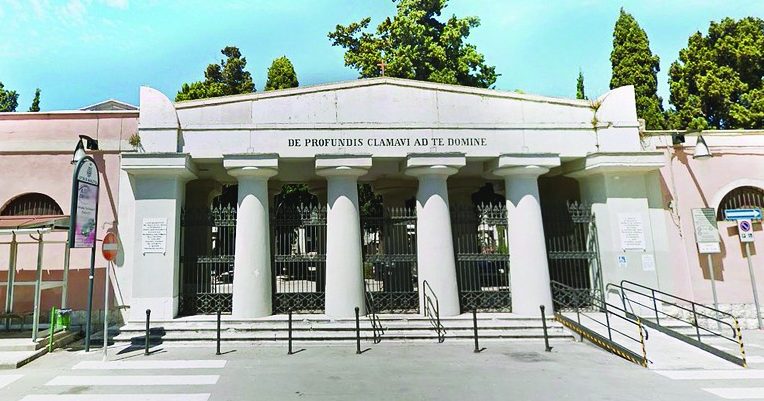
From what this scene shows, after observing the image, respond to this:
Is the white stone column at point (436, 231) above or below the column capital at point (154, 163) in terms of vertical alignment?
below

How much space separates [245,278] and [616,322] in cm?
952

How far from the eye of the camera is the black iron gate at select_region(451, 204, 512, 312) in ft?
39.0

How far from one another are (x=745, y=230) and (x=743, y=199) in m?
1.37

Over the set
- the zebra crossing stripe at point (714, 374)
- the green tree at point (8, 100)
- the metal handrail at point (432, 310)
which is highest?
the green tree at point (8, 100)

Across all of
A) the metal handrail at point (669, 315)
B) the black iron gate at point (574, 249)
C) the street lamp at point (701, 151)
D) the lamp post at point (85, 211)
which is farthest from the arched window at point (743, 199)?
the lamp post at point (85, 211)

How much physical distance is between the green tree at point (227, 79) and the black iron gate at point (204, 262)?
1569cm

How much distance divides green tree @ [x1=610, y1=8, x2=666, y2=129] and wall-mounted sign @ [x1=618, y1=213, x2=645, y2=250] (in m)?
12.2

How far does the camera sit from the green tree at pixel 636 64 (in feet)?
71.4

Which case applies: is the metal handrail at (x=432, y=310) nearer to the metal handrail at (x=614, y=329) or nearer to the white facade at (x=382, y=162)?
the white facade at (x=382, y=162)

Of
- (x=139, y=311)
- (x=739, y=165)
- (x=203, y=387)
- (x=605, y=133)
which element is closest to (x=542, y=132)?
(x=605, y=133)

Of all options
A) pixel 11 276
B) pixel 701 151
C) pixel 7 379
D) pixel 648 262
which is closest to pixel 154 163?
pixel 11 276

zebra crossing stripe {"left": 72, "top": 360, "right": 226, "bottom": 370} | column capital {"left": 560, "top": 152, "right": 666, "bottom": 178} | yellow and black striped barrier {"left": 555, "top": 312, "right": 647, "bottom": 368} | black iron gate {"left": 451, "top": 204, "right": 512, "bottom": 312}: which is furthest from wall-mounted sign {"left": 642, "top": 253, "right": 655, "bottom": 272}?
zebra crossing stripe {"left": 72, "top": 360, "right": 226, "bottom": 370}

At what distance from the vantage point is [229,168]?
36.1ft

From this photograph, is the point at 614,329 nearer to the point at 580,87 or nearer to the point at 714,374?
the point at 714,374
